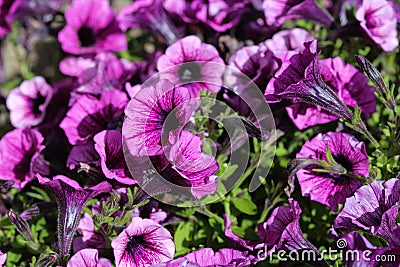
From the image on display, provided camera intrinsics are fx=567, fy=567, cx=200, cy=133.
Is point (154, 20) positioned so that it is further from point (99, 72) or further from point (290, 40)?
point (290, 40)

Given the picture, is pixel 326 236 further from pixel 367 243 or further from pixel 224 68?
pixel 224 68

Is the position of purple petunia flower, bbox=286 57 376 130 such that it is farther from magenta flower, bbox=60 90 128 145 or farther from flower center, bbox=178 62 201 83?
magenta flower, bbox=60 90 128 145

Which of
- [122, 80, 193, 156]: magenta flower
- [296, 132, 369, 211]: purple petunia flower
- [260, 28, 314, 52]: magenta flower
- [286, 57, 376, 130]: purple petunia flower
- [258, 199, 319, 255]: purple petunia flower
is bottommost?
[258, 199, 319, 255]: purple petunia flower

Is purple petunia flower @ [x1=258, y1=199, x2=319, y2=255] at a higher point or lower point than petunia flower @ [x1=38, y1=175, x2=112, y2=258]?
lower

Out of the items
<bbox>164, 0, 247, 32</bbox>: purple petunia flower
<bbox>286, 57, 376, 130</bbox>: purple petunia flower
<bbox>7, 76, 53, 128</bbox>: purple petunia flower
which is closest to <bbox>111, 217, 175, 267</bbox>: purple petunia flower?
<bbox>286, 57, 376, 130</bbox>: purple petunia flower

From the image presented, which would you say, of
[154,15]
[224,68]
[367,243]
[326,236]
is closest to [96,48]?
[154,15]

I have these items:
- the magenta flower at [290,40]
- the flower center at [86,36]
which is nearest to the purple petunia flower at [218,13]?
the magenta flower at [290,40]
